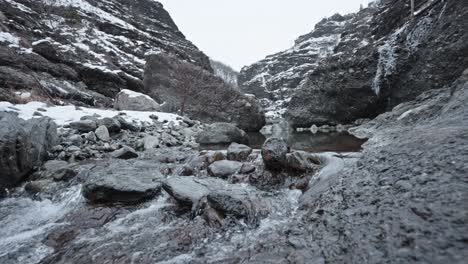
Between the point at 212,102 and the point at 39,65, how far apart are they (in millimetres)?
11195

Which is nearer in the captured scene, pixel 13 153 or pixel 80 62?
pixel 13 153

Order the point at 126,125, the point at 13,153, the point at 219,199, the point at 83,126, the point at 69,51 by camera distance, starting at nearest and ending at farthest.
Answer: the point at 219,199 → the point at 13,153 → the point at 83,126 → the point at 126,125 → the point at 69,51

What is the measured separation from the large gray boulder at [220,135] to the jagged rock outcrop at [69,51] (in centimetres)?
576

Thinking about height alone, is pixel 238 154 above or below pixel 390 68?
below

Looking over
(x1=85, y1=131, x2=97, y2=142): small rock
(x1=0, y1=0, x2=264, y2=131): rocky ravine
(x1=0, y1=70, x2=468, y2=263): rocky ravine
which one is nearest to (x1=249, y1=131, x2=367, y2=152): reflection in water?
(x1=0, y1=70, x2=468, y2=263): rocky ravine

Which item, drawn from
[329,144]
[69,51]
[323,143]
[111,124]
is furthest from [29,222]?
[69,51]

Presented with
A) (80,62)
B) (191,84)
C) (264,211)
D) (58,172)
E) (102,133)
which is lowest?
(58,172)

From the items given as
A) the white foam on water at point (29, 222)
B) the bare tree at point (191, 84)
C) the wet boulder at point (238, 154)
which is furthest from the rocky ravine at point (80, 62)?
the wet boulder at point (238, 154)

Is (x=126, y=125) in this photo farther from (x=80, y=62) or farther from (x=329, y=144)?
(x=80, y=62)

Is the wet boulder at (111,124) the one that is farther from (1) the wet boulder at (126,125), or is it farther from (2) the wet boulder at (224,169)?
(2) the wet boulder at (224,169)

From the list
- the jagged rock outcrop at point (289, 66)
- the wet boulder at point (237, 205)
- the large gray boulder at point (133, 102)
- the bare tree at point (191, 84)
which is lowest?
the wet boulder at point (237, 205)

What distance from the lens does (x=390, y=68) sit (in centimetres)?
1348

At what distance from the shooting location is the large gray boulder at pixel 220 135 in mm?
7648

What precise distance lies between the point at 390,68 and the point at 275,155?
14394mm
